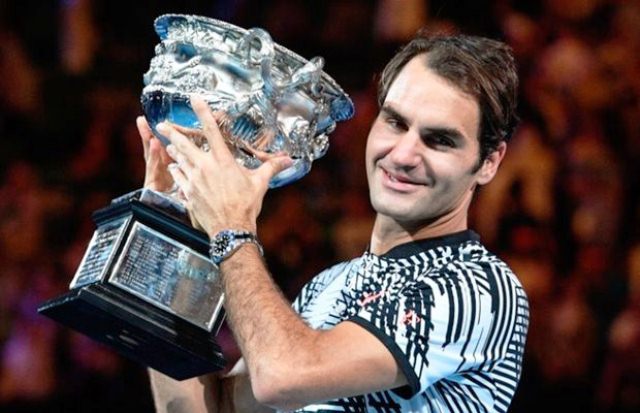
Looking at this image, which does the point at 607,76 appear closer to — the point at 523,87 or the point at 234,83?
the point at 523,87

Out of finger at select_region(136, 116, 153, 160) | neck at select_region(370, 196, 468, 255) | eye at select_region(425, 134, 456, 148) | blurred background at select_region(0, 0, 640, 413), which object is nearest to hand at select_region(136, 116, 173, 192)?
finger at select_region(136, 116, 153, 160)

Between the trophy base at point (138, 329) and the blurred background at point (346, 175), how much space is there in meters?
2.31

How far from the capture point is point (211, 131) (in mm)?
2398

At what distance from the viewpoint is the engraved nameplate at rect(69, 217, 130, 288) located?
2.44 metres

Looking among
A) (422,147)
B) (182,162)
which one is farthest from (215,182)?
(422,147)

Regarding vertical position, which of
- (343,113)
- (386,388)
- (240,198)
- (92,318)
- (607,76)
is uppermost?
(607,76)

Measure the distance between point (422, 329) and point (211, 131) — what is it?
532 mm

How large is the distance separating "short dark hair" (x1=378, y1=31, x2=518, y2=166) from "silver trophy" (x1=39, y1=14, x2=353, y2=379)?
209 millimetres

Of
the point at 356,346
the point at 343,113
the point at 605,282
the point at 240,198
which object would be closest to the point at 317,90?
the point at 343,113

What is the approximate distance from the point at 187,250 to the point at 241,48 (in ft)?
1.32

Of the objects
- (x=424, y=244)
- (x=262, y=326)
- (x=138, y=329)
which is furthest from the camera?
(x=424, y=244)

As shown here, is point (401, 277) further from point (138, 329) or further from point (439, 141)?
point (138, 329)

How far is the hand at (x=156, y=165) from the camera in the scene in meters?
2.70

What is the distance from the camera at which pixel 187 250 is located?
2504 millimetres
